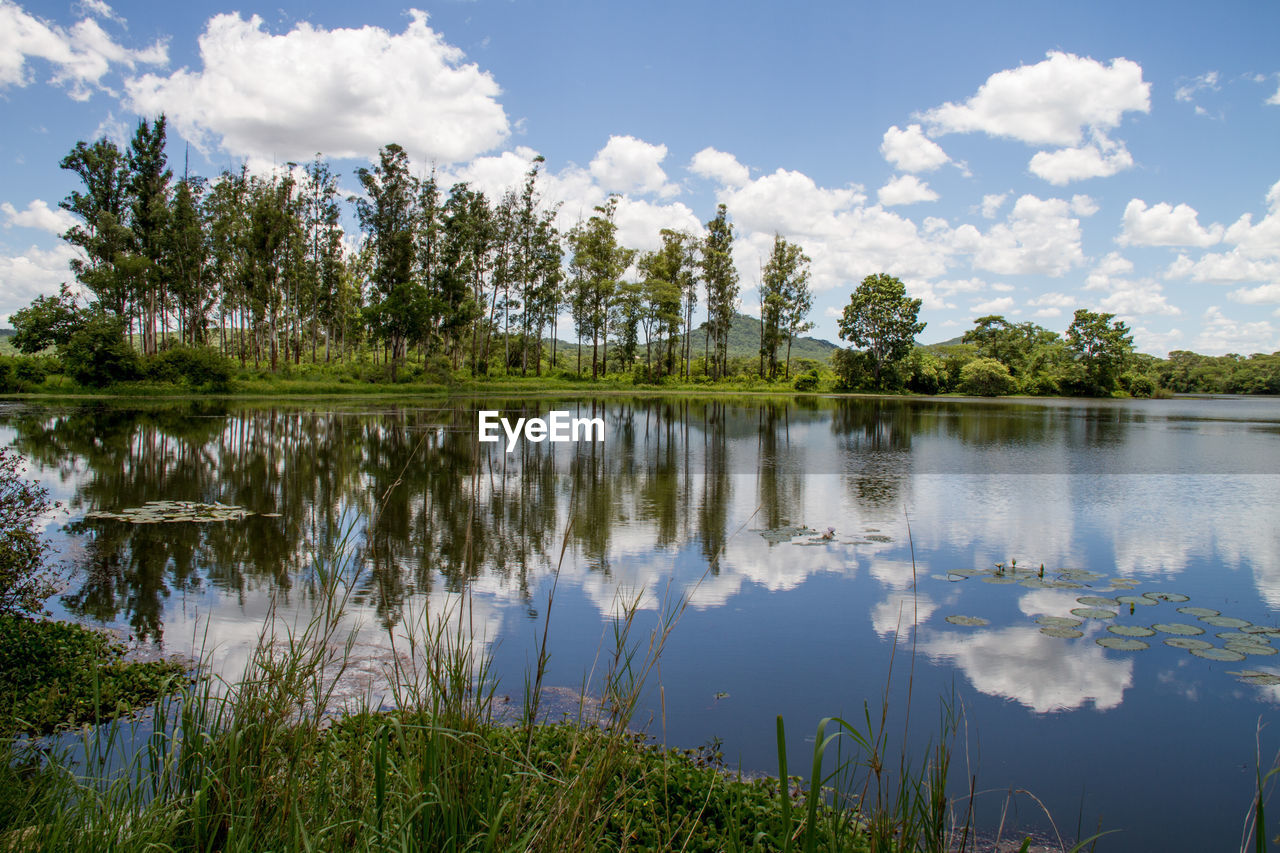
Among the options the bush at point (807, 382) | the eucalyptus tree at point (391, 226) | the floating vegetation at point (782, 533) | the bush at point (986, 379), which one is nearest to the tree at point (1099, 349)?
the bush at point (986, 379)

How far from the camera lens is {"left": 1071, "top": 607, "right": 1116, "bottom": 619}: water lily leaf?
25.0 feet

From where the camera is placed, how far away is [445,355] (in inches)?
1984

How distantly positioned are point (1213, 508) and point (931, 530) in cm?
665

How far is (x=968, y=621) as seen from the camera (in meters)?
7.42

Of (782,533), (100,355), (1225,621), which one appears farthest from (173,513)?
(100,355)

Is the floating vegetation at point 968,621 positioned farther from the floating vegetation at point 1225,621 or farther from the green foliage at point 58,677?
the green foliage at point 58,677

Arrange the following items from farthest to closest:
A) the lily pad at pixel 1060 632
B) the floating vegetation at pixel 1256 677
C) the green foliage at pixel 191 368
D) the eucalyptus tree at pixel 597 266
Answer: the eucalyptus tree at pixel 597 266
the green foliage at pixel 191 368
the lily pad at pixel 1060 632
the floating vegetation at pixel 1256 677

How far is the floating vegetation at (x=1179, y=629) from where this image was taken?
7160 millimetres

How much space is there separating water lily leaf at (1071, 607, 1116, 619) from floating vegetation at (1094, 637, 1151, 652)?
1.96 feet

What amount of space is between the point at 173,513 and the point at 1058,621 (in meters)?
12.3

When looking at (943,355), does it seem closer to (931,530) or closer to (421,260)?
(421,260)

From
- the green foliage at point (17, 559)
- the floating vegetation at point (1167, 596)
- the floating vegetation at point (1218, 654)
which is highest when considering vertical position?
the green foliage at point (17, 559)

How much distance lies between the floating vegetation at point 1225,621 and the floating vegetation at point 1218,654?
0.77 meters

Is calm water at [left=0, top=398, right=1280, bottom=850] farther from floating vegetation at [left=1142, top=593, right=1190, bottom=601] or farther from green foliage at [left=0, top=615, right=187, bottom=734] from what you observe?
green foliage at [left=0, top=615, right=187, bottom=734]
